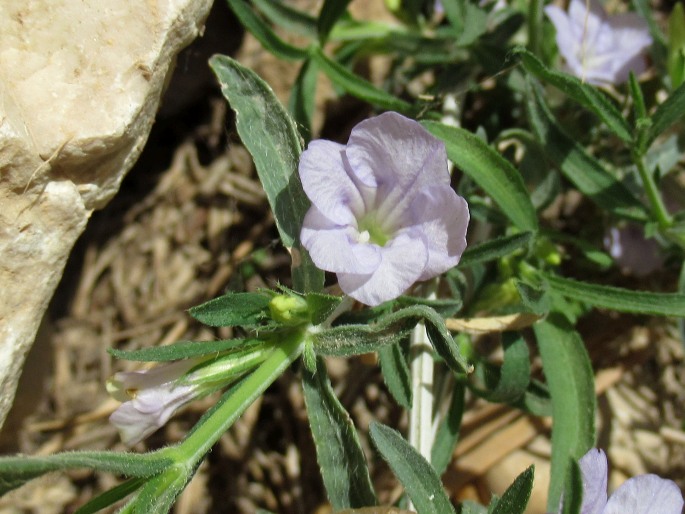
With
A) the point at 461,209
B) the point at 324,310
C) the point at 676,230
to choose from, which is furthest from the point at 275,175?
the point at 676,230

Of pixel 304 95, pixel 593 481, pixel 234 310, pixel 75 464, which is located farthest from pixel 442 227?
pixel 304 95

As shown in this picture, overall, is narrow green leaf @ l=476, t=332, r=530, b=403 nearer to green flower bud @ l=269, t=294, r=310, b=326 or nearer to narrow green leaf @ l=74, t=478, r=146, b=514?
green flower bud @ l=269, t=294, r=310, b=326

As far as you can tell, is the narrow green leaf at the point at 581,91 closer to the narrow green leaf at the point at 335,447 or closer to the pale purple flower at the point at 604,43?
the pale purple flower at the point at 604,43

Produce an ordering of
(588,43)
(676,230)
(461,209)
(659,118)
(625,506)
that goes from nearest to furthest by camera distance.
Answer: (461,209) → (625,506) → (659,118) → (676,230) → (588,43)

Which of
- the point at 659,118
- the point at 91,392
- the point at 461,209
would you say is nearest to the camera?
the point at 461,209

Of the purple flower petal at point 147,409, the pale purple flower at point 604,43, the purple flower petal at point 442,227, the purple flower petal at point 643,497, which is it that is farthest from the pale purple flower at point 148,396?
the pale purple flower at point 604,43

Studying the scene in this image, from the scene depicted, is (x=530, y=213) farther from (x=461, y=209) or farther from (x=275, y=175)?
(x=275, y=175)

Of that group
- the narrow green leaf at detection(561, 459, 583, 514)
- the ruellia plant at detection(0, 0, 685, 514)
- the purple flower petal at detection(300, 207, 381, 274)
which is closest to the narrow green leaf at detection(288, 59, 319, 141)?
the ruellia plant at detection(0, 0, 685, 514)
